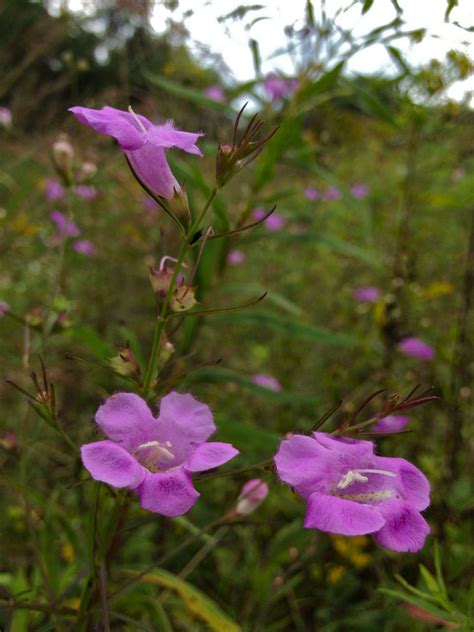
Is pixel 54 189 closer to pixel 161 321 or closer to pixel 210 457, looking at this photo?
pixel 161 321

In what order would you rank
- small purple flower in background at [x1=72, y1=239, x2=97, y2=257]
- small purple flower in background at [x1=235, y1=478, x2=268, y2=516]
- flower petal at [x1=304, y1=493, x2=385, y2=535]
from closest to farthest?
flower petal at [x1=304, y1=493, x2=385, y2=535], small purple flower in background at [x1=235, y1=478, x2=268, y2=516], small purple flower in background at [x1=72, y1=239, x2=97, y2=257]

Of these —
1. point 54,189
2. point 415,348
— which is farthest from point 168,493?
point 54,189

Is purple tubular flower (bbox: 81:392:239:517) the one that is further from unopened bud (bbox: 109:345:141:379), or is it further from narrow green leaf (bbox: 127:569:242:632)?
narrow green leaf (bbox: 127:569:242:632)

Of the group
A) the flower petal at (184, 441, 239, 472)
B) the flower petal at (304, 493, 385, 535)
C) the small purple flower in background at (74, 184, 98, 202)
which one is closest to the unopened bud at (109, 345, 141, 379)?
the flower petal at (184, 441, 239, 472)

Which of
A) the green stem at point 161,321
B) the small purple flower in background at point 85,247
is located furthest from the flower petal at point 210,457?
the small purple flower in background at point 85,247

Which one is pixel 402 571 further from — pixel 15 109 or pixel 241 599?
pixel 15 109

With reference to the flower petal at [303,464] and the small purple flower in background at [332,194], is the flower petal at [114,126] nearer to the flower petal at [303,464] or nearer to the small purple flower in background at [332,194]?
the flower petal at [303,464]

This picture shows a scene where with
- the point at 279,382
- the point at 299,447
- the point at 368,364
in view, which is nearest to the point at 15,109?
the point at 279,382
